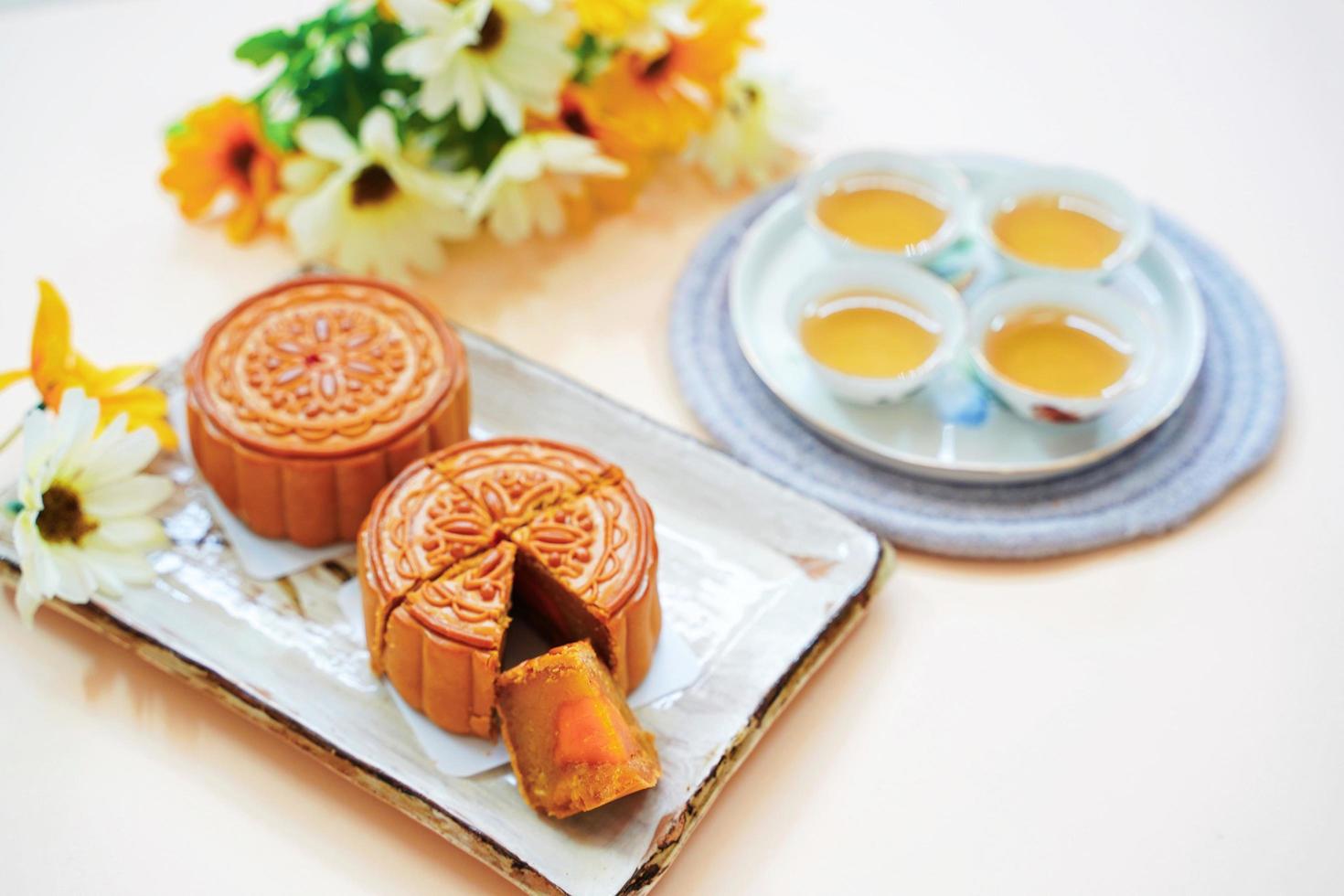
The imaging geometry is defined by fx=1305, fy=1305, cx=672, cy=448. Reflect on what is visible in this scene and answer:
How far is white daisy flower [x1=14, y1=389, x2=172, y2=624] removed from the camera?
78.4 inches

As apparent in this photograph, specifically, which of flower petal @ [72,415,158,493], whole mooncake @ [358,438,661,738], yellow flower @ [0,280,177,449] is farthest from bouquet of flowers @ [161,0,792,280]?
whole mooncake @ [358,438,661,738]

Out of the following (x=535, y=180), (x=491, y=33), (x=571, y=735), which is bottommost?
(x=571, y=735)

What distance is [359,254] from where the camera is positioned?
2705mm

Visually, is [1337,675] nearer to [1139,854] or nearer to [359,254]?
[1139,854]

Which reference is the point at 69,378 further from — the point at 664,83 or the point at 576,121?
the point at 664,83

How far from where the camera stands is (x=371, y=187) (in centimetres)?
269

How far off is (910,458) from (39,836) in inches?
62.0

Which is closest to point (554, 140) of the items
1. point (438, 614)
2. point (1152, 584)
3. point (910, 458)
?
point (910, 458)

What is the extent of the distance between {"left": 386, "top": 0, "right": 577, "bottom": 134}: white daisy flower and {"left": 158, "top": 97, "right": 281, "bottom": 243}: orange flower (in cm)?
40

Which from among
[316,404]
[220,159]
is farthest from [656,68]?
[316,404]

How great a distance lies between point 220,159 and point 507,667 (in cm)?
138

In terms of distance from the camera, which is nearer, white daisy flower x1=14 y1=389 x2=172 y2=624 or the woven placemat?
white daisy flower x1=14 y1=389 x2=172 y2=624

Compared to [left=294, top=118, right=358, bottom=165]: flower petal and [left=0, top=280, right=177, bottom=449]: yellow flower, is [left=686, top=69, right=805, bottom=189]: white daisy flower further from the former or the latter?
[left=0, top=280, right=177, bottom=449]: yellow flower

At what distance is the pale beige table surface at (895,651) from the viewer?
6.47 ft
